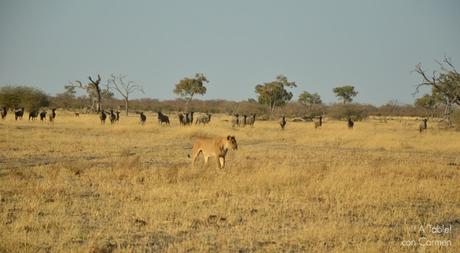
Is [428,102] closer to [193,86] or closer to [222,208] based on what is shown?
[193,86]

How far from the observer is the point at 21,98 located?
6656 cm

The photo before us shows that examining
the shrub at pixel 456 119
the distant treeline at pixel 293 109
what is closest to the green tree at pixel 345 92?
the distant treeline at pixel 293 109

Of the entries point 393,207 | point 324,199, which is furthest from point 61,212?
point 393,207

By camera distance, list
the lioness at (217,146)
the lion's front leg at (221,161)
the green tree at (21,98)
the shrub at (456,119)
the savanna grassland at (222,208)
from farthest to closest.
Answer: the green tree at (21,98), the shrub at (456,119), the lioness at (217,146), the lion's front leg at (221,161), the savanna grassland at (222,208)

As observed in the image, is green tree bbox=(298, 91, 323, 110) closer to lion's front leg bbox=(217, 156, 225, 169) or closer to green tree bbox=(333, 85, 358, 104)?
green tree bbox=(333, 85, 358, 104)

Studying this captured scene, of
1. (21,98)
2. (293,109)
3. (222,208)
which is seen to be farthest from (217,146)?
(293,109)

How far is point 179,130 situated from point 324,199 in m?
21.1

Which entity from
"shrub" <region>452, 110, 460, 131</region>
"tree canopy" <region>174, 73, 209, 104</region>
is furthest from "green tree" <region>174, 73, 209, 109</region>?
"shrub" <region>452, 110, 460, 131</region>

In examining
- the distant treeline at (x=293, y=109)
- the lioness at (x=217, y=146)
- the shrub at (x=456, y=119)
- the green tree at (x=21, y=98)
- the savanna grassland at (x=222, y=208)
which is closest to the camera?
the savanna grassland at (x=222, y=208)

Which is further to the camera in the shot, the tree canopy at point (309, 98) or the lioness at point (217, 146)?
the tree canopy at point (309, 98)

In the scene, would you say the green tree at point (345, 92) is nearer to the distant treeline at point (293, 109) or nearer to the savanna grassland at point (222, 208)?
the distant treeline at point (293, 109)

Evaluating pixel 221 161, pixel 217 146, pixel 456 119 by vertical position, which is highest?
pixel 456 119

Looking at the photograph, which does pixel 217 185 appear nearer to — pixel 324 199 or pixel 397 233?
pixel 324 199

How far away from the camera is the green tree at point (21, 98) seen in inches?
2596
